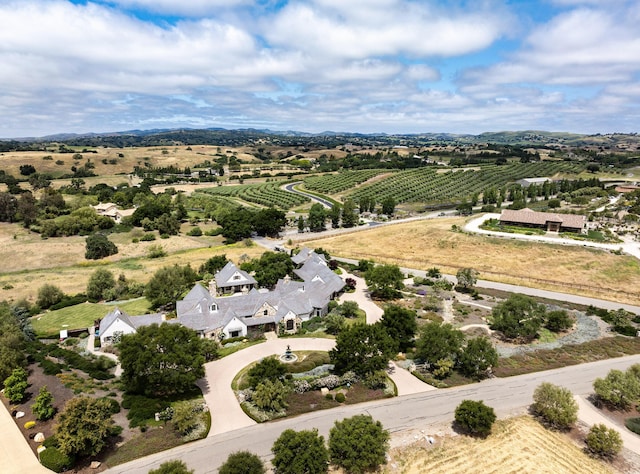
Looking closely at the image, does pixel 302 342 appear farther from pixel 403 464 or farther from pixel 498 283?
pixel 498 283

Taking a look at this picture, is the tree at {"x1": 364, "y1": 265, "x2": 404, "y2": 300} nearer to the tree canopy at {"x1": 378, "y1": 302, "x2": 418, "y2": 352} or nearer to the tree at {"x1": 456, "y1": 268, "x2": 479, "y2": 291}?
the tree at {"x1": 456, "y1": 268, "x2": 479, "y2": 291}

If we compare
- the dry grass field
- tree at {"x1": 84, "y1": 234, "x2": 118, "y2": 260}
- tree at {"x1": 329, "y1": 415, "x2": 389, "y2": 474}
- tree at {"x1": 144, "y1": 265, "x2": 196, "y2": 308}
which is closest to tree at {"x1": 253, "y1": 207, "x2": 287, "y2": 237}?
tree at {"x1": 84, "y1": 234, "x2": 118, "y2": 260}

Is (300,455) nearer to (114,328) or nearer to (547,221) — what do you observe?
(114,328)

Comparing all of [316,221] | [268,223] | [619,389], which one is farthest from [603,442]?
[316,221]

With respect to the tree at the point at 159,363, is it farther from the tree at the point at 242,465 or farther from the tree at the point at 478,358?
the tree at the point at 478,358

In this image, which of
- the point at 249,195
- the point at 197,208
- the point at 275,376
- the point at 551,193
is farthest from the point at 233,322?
the point at 551,193

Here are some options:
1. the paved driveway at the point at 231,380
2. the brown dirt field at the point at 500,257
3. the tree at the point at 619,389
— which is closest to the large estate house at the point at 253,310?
the paved driveway at the point at 231,380
